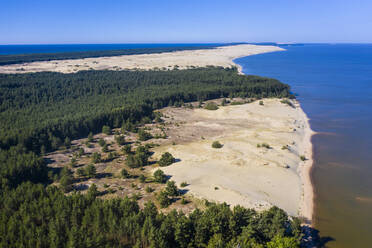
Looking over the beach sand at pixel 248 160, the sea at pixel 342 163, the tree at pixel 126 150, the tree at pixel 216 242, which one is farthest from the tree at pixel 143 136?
the tree at pixel 216 242

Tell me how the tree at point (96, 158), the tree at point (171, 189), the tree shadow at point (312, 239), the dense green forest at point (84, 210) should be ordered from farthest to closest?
the tree at point (96, 158), the tree at point (171, 189), the tree shadow at point (312, 239), the dense green forest at point (84, 210)

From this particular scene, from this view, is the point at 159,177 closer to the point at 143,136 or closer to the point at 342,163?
the point at 143,136

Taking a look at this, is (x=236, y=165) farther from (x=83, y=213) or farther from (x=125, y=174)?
(x=83, y=213)

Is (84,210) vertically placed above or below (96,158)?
above

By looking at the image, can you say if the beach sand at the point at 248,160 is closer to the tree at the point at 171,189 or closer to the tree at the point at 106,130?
the tree at the point at 171,189

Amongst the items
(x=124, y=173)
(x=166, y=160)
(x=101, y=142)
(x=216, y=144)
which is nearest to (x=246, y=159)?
(x=216, y=144)

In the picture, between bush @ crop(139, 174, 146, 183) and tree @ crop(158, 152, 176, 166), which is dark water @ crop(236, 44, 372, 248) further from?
bush @ crop(139, 174, 146, 183)

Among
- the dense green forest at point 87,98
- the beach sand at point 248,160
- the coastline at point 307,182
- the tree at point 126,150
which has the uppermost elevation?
the dense green forest at point 87,98
